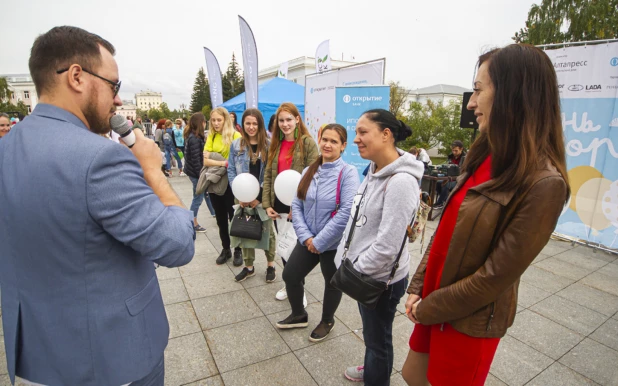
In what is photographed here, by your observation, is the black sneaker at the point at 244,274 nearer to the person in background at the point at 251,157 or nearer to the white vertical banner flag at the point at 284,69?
the person in background at the point at 251,157

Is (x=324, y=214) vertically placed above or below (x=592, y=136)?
below

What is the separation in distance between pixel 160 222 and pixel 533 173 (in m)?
1.29

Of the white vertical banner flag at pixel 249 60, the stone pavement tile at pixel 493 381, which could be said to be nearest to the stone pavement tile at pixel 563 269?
the stone pavement tile at pixel 493 381

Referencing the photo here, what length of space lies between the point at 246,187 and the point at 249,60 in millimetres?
6358

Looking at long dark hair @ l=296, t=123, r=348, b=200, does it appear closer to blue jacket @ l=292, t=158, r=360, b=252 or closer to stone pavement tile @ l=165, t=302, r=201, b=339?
blue jacket @ l=292, t=158, r=360, b=252

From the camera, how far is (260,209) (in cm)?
368

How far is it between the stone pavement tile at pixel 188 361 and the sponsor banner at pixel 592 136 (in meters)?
5.73

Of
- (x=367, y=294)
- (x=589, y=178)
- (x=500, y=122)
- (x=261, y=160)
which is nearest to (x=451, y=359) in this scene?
(x=367, y=294)

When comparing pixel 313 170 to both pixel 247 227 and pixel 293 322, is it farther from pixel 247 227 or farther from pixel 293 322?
pixel 293 322

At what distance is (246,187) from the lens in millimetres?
3475

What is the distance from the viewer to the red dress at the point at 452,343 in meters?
1.30

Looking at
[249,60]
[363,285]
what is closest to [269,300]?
[363,285]

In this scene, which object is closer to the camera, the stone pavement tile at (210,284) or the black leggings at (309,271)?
the black leggings at (309,271)

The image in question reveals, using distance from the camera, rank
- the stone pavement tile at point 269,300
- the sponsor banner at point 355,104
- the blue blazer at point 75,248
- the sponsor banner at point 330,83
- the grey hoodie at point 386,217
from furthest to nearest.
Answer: the sponsor banner at point 330,83
the sponsor banner at point 355,104
the stone pavement tile at point 269,300
the grey hoodie at point 386,217
the blue blazer at point 75,248
